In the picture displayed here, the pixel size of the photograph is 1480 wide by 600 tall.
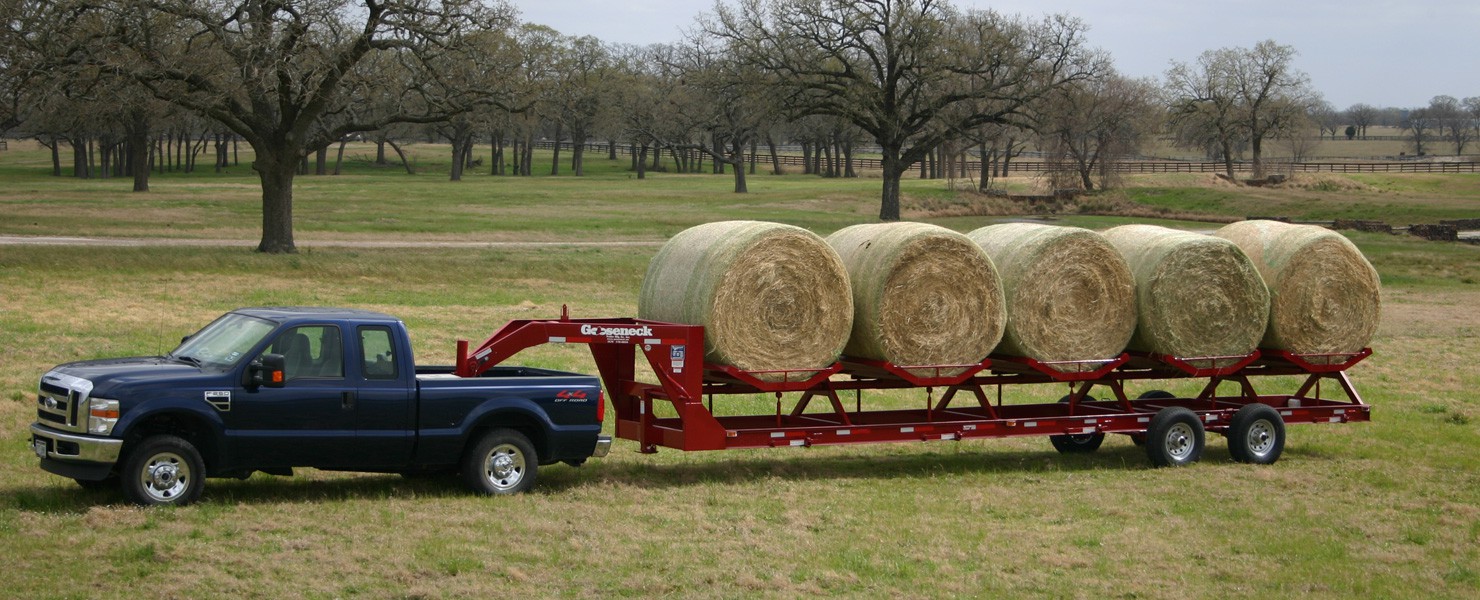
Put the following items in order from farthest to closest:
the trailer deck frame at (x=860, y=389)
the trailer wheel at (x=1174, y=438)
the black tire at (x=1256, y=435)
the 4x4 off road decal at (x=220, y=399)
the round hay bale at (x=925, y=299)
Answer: the black tire at (x=1256, y=435) → the trailer wheel at (x=1174, y=438) → the round hay bale at (x=925, y=299) → the trailer deck frame at (x=860, y=389) → the 4x4 off road decal at (x=220, y=399)

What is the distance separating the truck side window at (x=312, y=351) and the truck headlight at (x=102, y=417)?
1285 mm

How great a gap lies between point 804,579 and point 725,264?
13.2 ft

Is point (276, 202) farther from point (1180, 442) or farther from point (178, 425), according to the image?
point (1180, 442)

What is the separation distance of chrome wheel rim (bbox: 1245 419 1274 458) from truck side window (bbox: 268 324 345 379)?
366 inches

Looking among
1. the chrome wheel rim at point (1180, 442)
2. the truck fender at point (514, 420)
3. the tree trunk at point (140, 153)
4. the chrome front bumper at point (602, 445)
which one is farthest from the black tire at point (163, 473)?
the tree trunk at point (140, 153)

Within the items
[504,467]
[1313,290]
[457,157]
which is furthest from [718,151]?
[504,467]

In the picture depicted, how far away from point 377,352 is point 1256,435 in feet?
29.9

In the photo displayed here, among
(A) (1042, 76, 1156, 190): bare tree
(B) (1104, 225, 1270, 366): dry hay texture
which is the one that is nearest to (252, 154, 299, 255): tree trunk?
(B) (1104, 225, 1270, 366): dry hay texture

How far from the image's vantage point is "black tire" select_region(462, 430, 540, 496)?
12141mm

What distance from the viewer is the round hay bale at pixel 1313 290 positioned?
15.9m

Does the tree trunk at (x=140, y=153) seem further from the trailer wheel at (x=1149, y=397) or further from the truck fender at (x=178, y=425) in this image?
the truck fender at (x=178, y=425)

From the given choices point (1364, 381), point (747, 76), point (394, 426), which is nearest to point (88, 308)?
point (394, 426)

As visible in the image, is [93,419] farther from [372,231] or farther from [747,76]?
[747,76]

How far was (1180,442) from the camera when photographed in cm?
1520
